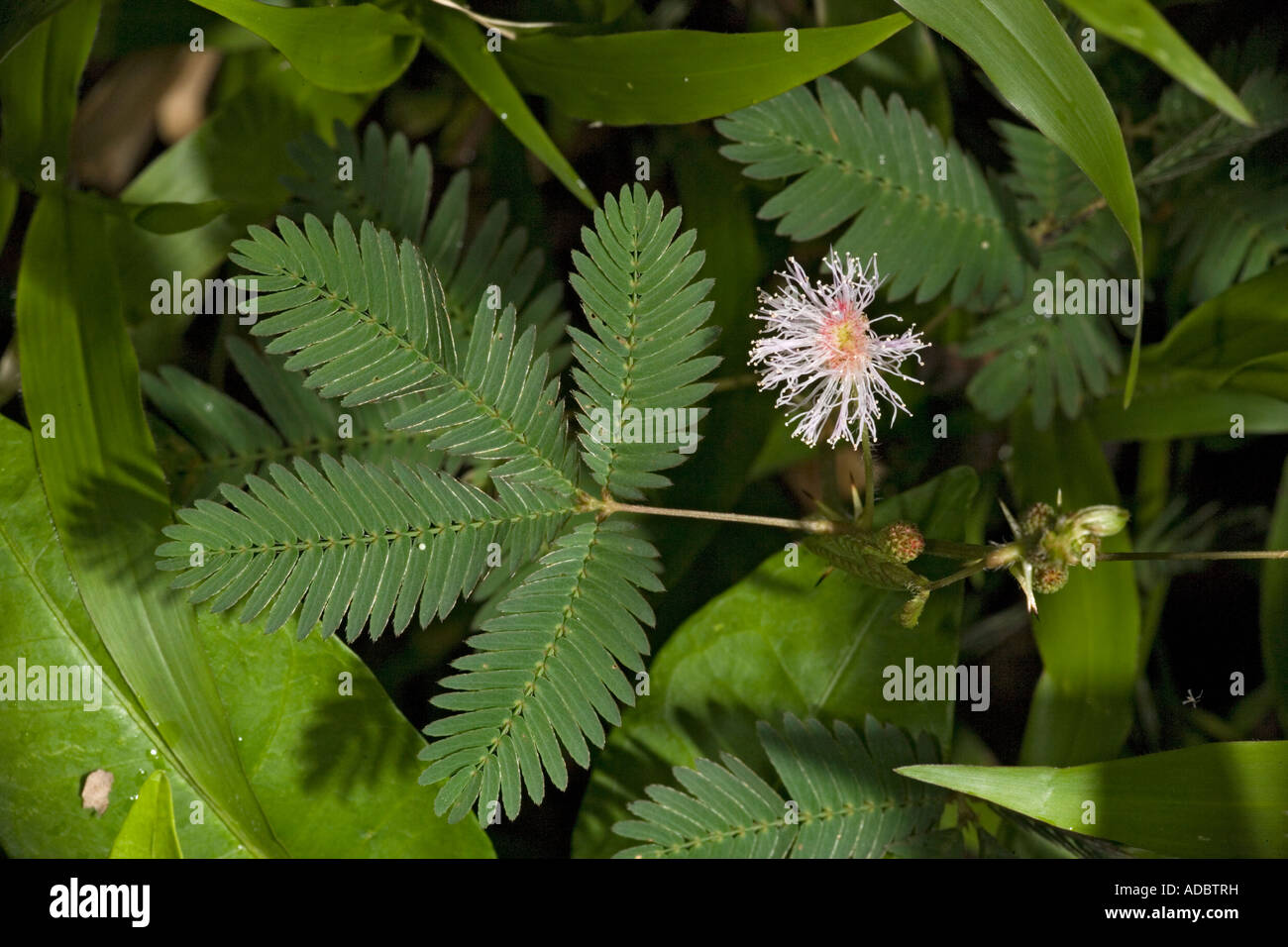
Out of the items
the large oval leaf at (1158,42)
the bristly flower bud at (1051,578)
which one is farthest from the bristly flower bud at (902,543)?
the large oval leaf at (1158,42)

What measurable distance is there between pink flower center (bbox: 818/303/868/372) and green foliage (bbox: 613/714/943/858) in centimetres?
50

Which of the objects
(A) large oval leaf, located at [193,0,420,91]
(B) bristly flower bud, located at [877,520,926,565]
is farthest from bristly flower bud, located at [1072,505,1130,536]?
(A) large oval leaf, located at [193,0,420,91]

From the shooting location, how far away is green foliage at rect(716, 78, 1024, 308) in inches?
55.1

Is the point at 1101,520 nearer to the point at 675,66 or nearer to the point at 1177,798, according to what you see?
the point at 1177,798

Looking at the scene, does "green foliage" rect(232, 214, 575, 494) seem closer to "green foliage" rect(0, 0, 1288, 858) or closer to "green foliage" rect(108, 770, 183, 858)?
"green foliage" rect(0, 0, 1288, 858)

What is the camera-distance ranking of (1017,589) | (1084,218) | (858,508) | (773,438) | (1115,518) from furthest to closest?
(1017,589) → (773,438) → (1084,218) → (858,508) → (1115,518)

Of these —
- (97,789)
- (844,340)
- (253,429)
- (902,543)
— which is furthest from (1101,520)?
(97,789)

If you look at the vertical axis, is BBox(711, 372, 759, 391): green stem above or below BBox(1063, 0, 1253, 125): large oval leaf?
below

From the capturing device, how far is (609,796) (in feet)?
4.82

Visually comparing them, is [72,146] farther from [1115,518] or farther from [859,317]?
[1115,518]

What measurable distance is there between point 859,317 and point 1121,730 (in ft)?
2.66

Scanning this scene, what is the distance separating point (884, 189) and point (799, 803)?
889 millimetres

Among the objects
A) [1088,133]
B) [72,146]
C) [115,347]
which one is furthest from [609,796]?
[72,146]

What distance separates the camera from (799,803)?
1.33 metres
